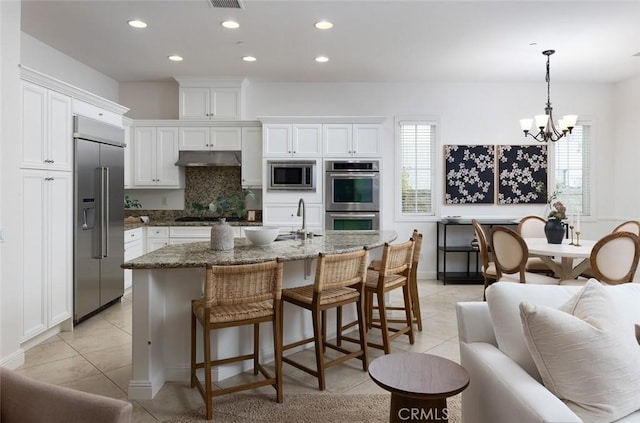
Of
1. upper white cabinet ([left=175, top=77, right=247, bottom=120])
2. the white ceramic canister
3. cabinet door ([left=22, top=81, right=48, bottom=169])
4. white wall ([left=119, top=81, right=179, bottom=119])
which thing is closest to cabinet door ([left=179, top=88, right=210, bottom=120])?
upper white cabinet ([left=175, top=77, right=247, bottom=120])

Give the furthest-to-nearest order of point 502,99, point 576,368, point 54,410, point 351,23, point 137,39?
1. point 502,99
2. point 137,39
3. point 351,23
4. point 576,368
5. point 54,410

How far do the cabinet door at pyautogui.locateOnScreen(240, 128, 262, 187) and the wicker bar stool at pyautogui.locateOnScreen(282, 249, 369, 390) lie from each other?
10.4ft

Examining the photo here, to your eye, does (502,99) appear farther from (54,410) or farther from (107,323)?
Result: (54,410)

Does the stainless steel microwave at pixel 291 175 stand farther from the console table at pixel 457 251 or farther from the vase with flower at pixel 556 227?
the vase with flower at pixel 556 227

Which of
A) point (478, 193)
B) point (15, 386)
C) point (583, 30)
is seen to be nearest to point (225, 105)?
point (478, 193)

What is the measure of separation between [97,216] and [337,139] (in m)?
3.06

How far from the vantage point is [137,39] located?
4.43m

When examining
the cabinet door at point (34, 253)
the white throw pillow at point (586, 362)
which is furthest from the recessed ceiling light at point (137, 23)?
the white throw pillow at point (586, 362)

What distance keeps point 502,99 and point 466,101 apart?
536 mm

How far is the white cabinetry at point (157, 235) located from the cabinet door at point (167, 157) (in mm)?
697

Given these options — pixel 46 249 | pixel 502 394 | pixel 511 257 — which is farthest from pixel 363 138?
pixel 502 394

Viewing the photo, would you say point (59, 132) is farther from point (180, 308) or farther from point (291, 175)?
point (291, 175)

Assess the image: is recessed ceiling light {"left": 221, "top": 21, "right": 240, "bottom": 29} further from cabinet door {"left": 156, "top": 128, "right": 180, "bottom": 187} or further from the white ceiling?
cabinet door {"left": 156, "top": 128, "right": 180, "bottom": 187}

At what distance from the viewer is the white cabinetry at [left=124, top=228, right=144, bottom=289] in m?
4.97
